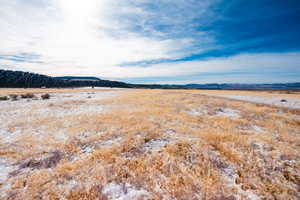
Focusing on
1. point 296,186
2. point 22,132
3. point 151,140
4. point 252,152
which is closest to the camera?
point 296,186

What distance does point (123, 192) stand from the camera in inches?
166

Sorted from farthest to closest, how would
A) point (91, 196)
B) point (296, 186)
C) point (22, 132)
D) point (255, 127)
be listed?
1. point (255, 127)
2. point (22, 132)
3. point (296, 186)
4. point (91, 196)

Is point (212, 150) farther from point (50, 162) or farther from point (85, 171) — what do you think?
point (50, 162)

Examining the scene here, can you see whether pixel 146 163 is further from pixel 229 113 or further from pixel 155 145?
pixel 229 113

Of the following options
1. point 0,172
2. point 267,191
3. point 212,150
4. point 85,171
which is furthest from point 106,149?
point 267,191

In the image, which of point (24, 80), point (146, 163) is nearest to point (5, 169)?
point (146, 163)

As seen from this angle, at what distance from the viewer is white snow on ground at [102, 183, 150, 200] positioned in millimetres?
4051

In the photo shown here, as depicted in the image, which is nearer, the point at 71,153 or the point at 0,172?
the point at 0,172

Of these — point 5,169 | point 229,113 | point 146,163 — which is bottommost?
point 5,169

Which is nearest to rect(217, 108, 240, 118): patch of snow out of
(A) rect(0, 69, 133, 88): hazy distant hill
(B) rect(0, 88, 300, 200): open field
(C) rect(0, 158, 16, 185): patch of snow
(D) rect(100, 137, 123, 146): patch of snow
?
(B) rect(0, 88, 300, 200): open field

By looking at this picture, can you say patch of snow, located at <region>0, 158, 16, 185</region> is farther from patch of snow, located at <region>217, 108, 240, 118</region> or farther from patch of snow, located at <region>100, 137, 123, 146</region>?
patch of snow, located at <region>217, 108, 240, 118</region>

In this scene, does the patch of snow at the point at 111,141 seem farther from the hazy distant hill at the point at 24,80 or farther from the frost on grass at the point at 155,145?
the hazy distant hill at the point at 24,80

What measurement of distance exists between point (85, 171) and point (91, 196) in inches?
50.7

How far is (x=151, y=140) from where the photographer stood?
7.64 metres
